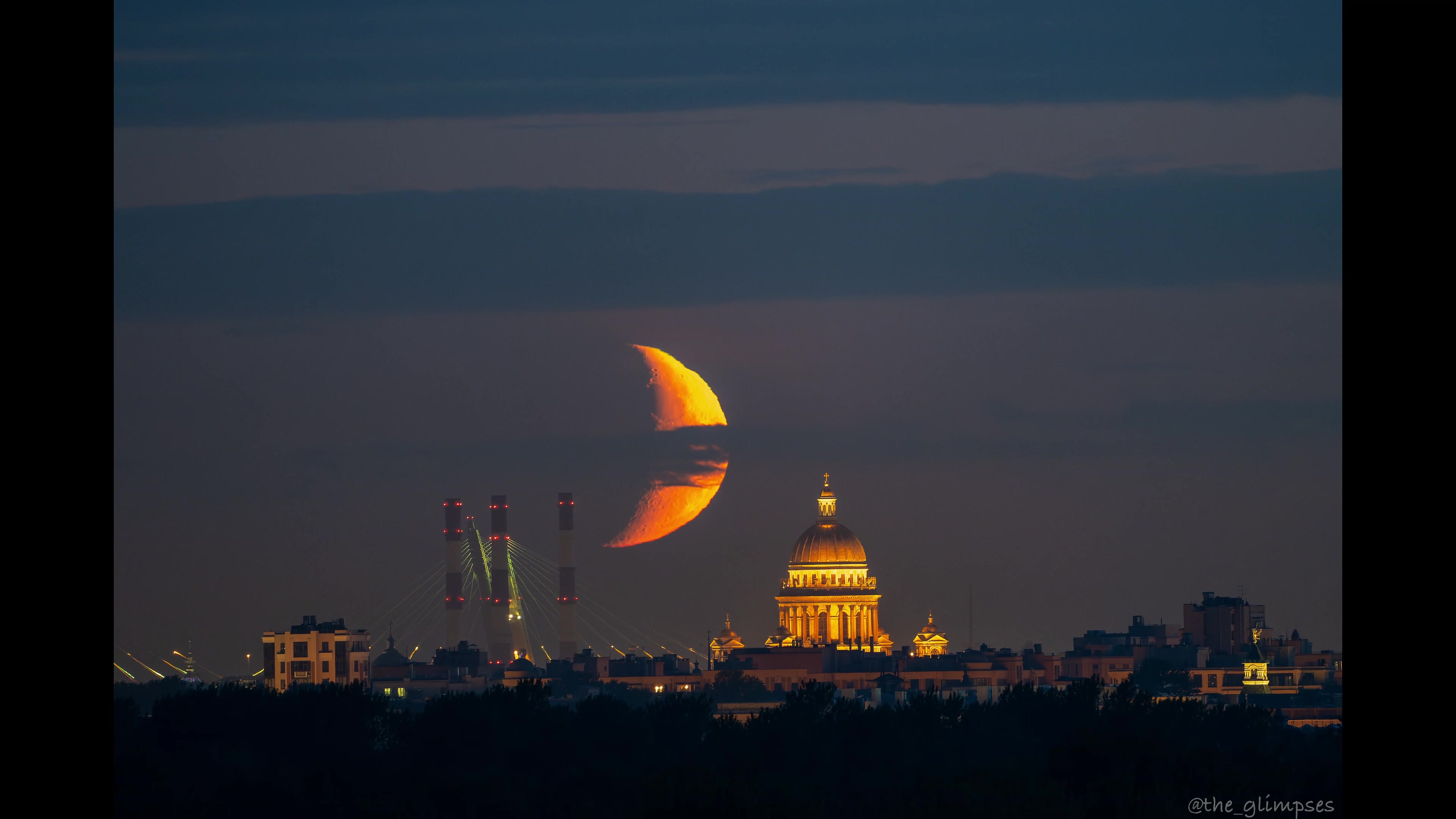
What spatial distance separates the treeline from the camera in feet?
135

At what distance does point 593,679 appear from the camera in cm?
14212

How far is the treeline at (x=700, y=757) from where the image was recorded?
41.2m

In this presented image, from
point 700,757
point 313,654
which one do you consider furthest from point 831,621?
point 700,757

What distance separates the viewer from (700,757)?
55.4 meters
